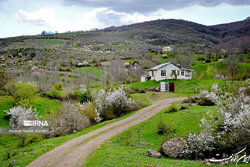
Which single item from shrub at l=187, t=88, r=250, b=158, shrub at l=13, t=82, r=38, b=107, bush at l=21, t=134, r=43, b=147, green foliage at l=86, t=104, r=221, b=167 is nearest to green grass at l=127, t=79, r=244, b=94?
shrub at l=13, t=82, r=38, b=107

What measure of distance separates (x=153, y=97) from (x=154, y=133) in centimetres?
2021

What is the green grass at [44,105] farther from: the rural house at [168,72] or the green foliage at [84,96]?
the rural house at [168,72]

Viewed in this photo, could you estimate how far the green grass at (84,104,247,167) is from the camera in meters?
11.2

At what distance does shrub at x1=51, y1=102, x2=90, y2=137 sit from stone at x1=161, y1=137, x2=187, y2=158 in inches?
448

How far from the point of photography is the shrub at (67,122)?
21366mm

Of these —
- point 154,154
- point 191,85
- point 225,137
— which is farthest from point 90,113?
point 191,85

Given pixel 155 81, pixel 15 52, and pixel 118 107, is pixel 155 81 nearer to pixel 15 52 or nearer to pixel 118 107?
pixel 118 107

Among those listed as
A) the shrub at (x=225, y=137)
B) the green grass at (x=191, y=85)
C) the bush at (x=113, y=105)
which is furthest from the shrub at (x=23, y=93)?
the shrub at (x=225, y=137)

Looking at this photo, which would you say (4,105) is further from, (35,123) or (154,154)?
(154,154)

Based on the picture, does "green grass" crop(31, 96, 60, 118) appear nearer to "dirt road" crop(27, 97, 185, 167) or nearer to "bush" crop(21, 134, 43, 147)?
"bush" crop(21, 134, 43, 147)

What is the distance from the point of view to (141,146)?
1527 cm

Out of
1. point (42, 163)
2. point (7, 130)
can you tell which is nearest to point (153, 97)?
point (7, 130)

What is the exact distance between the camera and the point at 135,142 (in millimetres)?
16062

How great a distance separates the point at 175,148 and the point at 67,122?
12.9 m
